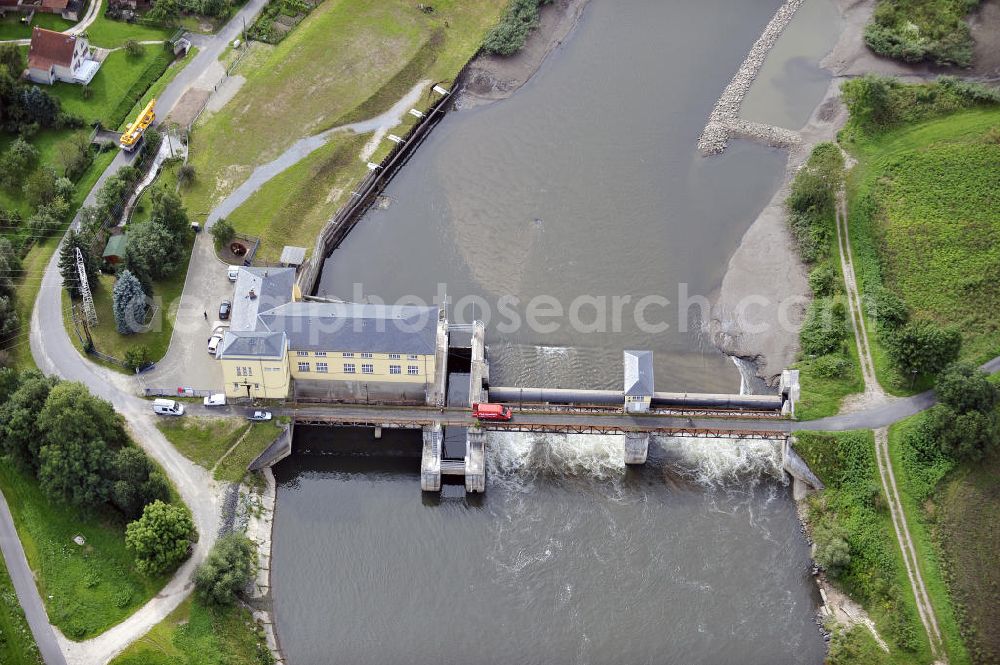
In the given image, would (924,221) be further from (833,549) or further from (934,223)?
(833,549)

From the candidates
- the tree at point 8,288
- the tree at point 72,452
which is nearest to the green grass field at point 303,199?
the tree at point 8,288

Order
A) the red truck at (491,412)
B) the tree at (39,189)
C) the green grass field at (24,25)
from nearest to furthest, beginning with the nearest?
the red truck at (491,412)
the tree at (39,189)
the green grass field at (24,25)

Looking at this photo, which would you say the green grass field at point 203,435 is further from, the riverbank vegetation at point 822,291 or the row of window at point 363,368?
the riverbank vegetation at point 822,291

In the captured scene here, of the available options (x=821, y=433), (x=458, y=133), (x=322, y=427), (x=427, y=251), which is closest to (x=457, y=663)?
(x=322, y=427)

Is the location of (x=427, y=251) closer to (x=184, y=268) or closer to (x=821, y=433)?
(x=184, y=268)

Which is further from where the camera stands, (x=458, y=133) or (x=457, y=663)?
(x=458, y=133)

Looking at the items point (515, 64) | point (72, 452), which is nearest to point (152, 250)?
point (72, 452)

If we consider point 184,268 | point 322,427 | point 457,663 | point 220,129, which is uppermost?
point 220,129
